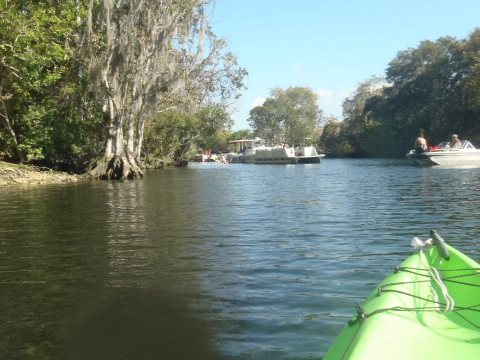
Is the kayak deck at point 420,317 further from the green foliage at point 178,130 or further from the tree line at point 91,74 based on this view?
the green foliage at point 178,130

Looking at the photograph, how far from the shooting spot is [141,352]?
15.5ft

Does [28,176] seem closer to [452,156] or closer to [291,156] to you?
[452,156]

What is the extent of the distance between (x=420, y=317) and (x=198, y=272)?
4328 mm

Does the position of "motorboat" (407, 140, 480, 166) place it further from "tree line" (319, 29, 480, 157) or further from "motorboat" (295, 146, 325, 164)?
"motorboat" (295, 146, 325, 164)

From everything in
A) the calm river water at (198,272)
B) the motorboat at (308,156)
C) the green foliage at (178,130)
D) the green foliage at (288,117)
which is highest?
the green foliage at (288,117)

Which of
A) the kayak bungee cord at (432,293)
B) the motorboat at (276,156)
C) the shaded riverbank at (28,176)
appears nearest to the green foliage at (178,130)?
the motorboat at (276,156)

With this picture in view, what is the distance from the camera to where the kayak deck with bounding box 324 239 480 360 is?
3127mm

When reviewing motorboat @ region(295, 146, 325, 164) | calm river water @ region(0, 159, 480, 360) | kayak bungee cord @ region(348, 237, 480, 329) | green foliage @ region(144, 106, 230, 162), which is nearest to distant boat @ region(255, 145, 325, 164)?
motorboat @ region(295, 146, 325, 164)

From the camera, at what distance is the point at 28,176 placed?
26328 mm

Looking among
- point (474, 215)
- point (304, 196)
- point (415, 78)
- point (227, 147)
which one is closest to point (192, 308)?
point (474, 215)

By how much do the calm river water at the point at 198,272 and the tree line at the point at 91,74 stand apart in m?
12.3

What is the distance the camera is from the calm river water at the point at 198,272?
4.99 metres

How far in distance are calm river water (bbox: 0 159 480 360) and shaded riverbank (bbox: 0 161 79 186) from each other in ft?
33.7

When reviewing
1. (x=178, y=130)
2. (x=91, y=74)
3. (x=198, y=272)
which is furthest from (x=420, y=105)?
(x=198, y=272)
